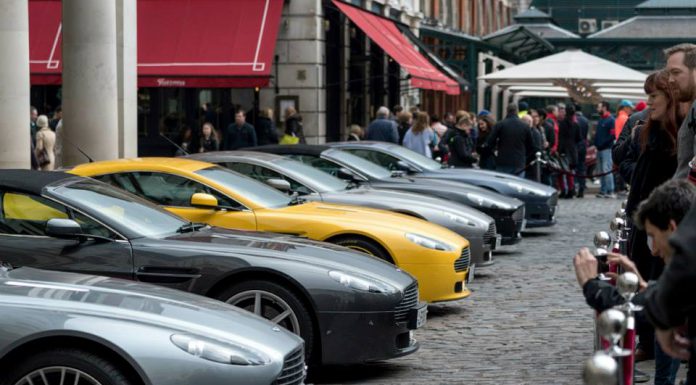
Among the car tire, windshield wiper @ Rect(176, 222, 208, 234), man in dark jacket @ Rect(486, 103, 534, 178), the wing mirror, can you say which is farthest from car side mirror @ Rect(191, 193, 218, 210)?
man in dark jacket @ Rect(486, 103, 534, 178)

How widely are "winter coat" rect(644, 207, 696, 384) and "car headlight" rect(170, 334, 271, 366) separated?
8.92 feet

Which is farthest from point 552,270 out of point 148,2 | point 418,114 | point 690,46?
point 148,2

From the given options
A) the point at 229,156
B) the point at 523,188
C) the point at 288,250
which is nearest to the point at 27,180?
the point at 288,250

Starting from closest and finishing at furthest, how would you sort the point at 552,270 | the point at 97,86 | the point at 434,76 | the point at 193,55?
the point at 552,270 < the point at 97,86 < the point at 193,55 < the point at 434,76

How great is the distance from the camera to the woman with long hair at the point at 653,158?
26.5 feet

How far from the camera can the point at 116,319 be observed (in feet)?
20.1

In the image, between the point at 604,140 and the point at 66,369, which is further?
the point at 604,140

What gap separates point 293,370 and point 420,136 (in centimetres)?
1755

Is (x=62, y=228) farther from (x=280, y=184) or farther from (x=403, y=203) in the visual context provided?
(x=403, y=203)

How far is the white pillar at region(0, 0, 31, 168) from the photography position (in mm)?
16109

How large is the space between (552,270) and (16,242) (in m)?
7.90

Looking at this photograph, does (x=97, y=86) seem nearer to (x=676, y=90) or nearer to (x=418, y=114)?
(x=418, y=114)

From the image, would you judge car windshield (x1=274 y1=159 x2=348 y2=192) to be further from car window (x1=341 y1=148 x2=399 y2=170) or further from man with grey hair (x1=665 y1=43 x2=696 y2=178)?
man with grey hair (x1=665 y1=43 x2=696 y2=178)

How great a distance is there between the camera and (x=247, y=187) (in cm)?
1158
